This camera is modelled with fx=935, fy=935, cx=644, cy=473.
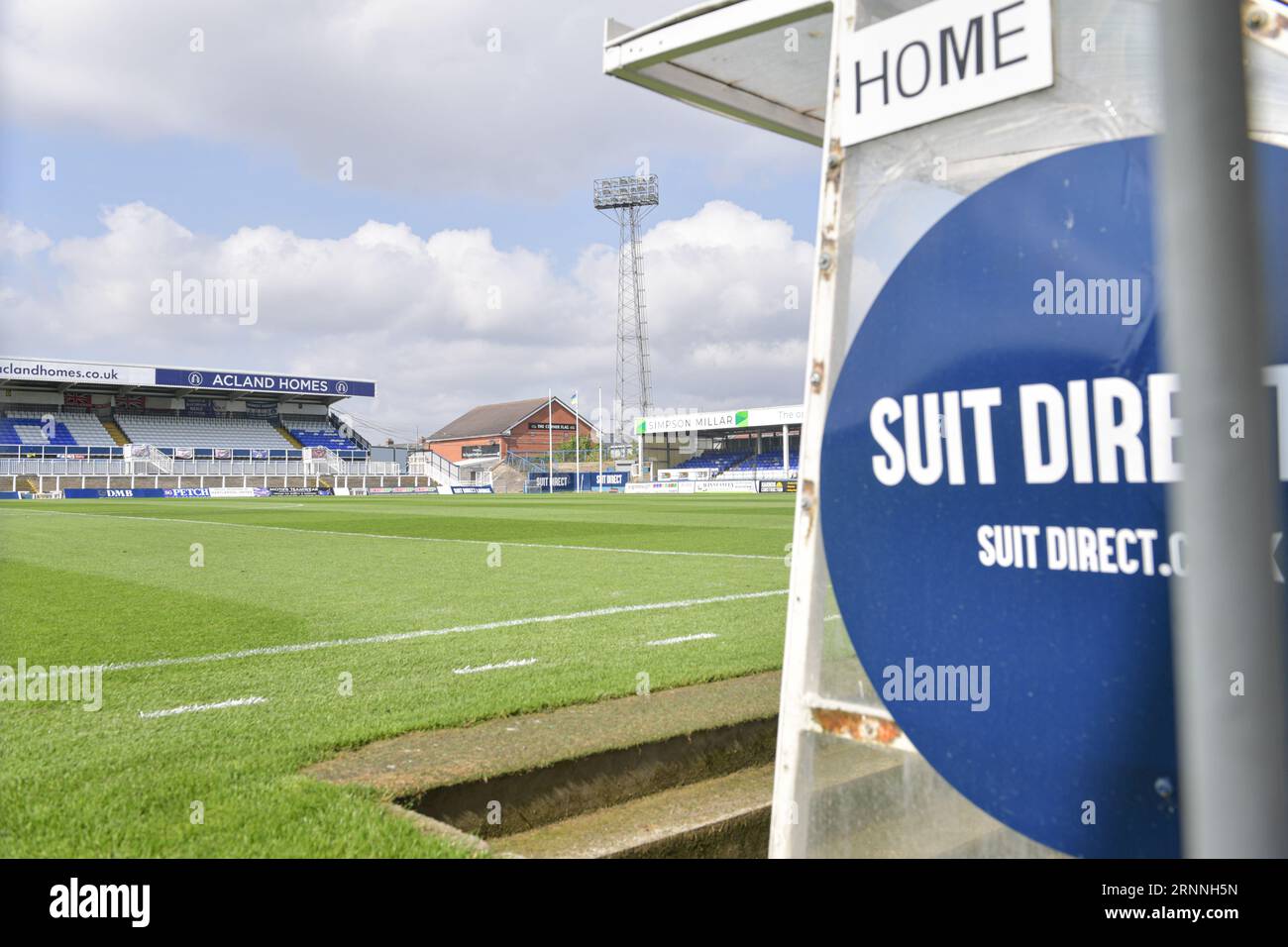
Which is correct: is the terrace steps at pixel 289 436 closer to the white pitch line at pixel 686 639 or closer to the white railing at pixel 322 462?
the white railing at pixel 322 462

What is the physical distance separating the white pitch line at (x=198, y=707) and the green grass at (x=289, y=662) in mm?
62

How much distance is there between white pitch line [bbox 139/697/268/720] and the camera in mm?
3924

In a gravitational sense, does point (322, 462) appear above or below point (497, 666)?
above

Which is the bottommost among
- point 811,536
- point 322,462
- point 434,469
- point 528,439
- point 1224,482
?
point 811,536

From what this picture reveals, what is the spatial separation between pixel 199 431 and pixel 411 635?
69.8m

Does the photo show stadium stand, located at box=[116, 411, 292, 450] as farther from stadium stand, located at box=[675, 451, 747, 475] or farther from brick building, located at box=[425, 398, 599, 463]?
stadium stand, located at box=[675, 451, 747, 475]

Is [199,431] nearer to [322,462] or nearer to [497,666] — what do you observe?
[322,462]

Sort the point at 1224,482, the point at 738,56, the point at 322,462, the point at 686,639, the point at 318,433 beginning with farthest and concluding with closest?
the point at 318,433 → the point at 322,462 → the point at 686,639 → the point at 738,56 → the point at 1224,482

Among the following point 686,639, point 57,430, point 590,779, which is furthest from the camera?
point 57,430

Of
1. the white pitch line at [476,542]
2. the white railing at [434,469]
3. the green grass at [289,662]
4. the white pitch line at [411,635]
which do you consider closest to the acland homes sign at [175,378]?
the white railing at [434,469]

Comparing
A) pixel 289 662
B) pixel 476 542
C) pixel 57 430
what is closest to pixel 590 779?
pixel 289 662

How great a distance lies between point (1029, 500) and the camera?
5.24 ft
